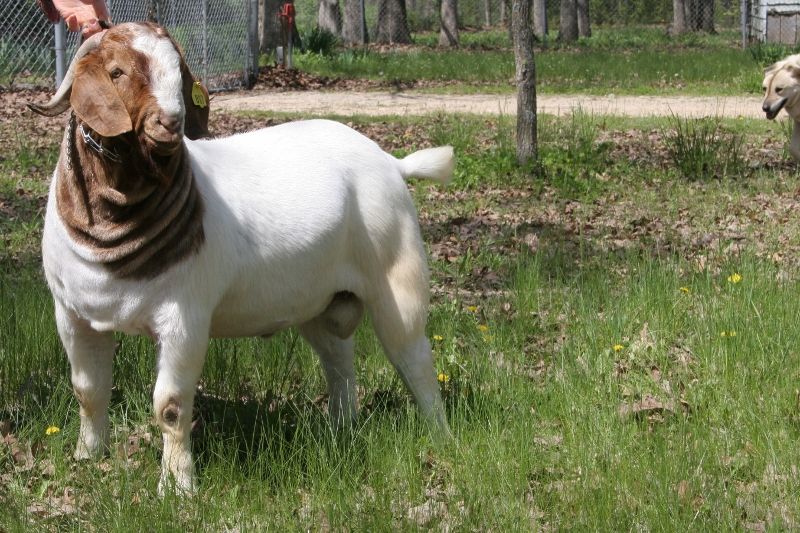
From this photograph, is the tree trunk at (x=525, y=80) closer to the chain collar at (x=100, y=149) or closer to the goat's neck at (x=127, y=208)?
the goat's neck at (x=127, y=208)

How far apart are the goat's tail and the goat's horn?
1529 mm

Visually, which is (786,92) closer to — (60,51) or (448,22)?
(60,51)

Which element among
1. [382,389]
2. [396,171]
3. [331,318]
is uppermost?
[396,171]

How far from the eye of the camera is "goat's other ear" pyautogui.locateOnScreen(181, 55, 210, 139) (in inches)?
155

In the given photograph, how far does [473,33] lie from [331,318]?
40691 mm

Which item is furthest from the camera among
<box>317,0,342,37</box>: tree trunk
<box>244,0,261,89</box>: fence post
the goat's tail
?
<box>317,0,342,37</box>: tree trunk

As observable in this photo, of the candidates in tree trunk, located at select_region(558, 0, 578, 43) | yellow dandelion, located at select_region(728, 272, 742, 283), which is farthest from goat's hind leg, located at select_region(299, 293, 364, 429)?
tree trunk, located at select_region(558, 0, 578, 43)

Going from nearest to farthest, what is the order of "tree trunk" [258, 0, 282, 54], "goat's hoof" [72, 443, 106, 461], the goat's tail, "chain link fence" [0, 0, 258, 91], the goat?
the goat < "goat's hoof" [72, 443, 106, 461] < the goat's tail < "chain link fence" [0, 0, 258, 91] < "tree trunk" [258, 0, 282, 54]

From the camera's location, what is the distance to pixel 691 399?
4.88 metres

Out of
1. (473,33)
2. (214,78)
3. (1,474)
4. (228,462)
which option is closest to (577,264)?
(228,462)

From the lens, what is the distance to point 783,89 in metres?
11.0

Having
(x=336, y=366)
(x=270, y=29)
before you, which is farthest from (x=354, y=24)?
(x=336, y=366)

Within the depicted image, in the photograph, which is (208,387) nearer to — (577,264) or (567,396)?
(567,396)

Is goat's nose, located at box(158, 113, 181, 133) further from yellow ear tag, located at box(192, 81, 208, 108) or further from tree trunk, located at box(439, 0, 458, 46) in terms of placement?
tree trunk, located at box(439, 0, 458, 46)
